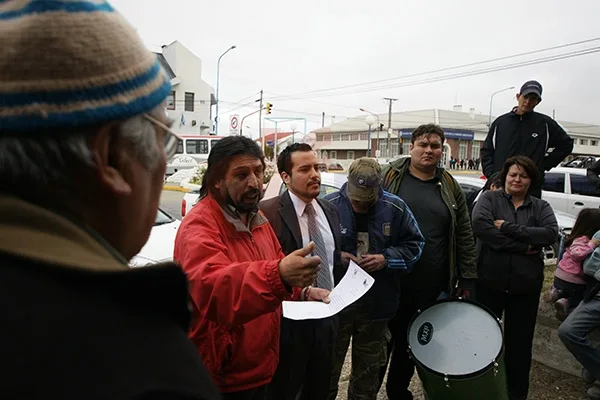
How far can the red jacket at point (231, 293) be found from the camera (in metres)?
1.74

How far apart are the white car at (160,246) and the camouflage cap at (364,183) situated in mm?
2119

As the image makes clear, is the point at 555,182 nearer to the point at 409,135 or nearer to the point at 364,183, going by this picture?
the point at 364,183

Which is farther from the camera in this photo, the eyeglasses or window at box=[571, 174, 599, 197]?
window at box=[571, 174, 599, 197]

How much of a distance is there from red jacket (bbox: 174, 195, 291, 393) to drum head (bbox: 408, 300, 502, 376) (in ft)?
4.06

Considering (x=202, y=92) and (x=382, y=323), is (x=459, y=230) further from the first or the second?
(x=202, y=92)

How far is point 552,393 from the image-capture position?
386cm

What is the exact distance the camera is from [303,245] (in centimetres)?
301

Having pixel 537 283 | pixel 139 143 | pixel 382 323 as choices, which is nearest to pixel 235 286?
pixel 139 143

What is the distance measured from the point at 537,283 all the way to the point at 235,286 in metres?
2.87

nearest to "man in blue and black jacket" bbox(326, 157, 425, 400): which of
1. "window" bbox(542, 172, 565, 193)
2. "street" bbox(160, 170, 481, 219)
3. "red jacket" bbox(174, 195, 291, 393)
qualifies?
"red jacket" bbox(174, 195, 291, 393)

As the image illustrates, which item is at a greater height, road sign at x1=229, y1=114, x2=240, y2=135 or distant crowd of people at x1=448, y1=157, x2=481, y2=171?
road sign at x1=229, y1=114, x2=240, y2=135

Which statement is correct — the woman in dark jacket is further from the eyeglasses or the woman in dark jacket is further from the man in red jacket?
the eyeglasses

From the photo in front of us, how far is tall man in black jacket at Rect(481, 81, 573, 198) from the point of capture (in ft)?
15.2

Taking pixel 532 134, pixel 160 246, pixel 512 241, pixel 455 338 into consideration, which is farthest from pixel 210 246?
pixel 532 134
